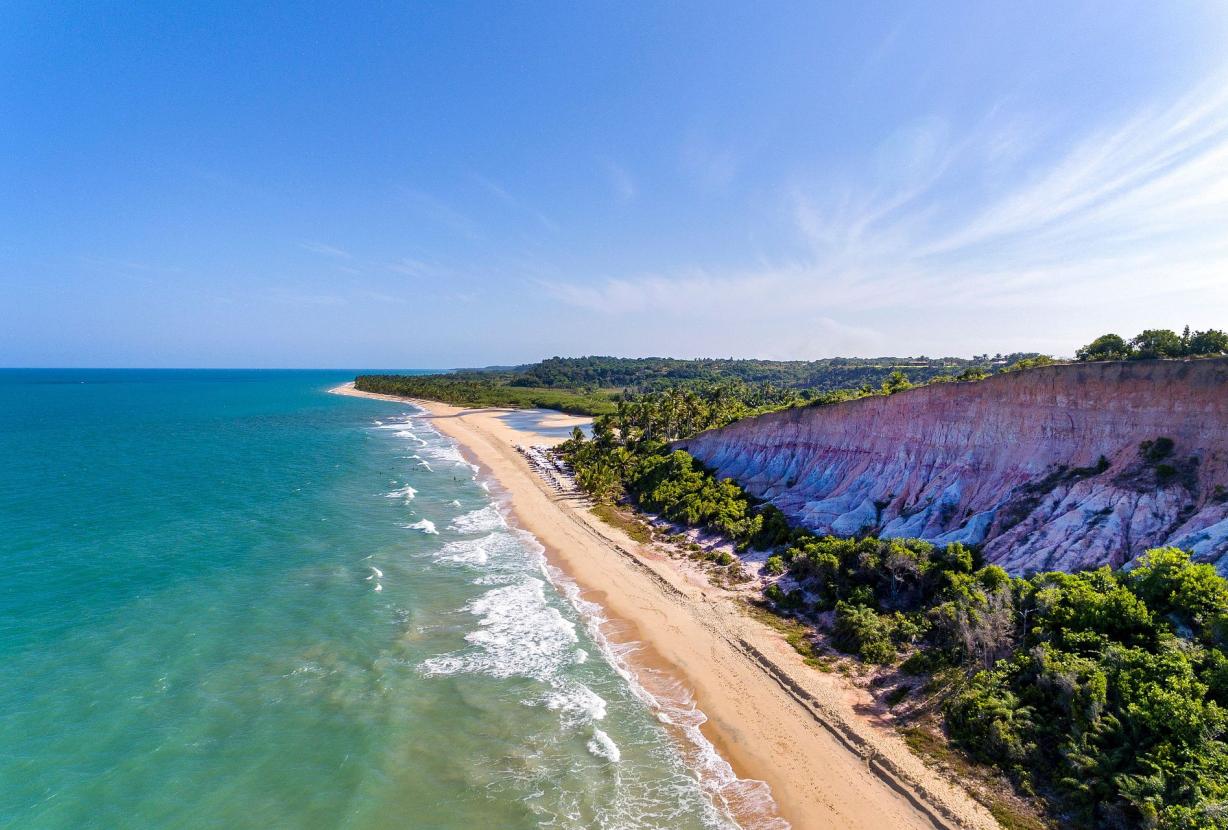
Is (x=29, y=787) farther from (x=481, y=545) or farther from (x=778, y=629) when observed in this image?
(x=778, y=629)

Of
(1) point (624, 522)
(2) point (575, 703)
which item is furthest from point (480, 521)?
(2) point (575, 703)

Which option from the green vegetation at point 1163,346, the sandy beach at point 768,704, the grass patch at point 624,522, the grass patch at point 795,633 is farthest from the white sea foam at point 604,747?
the green vegetation at point 1163,346

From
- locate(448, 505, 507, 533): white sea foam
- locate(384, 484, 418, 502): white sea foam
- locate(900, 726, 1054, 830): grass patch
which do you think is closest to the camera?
locate(900, 726, 1054, 830): grass patch

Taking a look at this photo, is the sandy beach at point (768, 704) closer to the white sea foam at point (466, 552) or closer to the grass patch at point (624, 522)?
the grass patch at point (624, 522)

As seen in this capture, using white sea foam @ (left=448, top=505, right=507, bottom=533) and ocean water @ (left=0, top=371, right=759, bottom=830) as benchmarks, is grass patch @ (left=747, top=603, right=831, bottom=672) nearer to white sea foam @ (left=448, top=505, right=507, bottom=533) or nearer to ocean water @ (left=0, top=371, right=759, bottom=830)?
ocean water @ (left=0, top=371, right=759, bottom=830)

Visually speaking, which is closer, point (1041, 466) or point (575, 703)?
point (575, 703)

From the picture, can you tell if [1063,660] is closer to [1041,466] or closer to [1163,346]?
[1041,466]

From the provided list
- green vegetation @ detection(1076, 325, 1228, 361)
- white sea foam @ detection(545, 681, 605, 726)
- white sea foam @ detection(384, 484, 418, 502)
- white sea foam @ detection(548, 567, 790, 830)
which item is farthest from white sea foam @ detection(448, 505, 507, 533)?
green vegetation @ detection(1076, 325, 1228, 361)
